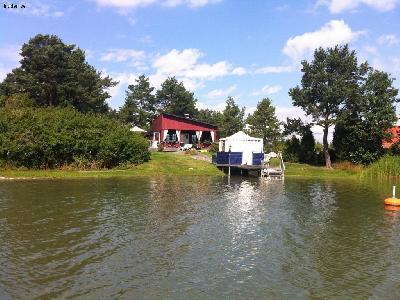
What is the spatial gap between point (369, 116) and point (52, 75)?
4171cm

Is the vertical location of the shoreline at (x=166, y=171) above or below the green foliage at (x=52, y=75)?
below

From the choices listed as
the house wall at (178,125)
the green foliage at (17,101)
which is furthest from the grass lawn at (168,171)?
the green foliage at (17,101)

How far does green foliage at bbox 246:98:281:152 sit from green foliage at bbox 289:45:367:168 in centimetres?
1628

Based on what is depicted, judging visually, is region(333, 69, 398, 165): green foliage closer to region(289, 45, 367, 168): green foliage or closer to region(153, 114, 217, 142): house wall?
region(289, 45, 367, 168): green foliage

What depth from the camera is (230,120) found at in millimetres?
97625

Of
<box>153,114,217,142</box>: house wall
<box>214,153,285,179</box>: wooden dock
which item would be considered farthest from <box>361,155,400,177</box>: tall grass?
<box>153,114,217,142</box>: house wall

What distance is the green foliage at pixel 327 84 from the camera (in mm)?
51344

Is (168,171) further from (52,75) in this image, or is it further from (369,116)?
(52,75)

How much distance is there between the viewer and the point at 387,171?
45438 millimetres

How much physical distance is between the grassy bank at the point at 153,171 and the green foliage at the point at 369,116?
17.5 meters

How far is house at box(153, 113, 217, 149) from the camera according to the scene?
229 feet

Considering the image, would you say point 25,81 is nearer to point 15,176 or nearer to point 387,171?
point 15,176

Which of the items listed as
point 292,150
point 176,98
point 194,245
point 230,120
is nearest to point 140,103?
point 176,98

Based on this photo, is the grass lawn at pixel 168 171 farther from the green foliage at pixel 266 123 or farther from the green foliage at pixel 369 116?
the green foliage at pixel 266 123
